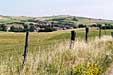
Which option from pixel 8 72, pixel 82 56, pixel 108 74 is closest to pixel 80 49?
pixel 82 56

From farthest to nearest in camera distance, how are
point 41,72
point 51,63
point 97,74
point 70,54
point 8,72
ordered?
point 70,54 → point 51,63 → point 97,74 → point 41,72 → point 8,72

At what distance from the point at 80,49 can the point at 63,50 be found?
4.52 ft

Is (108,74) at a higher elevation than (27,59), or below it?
below

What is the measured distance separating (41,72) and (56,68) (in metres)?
1.36

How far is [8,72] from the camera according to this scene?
29.6 ft

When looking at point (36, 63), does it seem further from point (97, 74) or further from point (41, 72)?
point (97, 74)

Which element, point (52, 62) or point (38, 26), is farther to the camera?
point (38, 26)

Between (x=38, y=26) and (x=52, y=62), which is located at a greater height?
(x=38, y=26)

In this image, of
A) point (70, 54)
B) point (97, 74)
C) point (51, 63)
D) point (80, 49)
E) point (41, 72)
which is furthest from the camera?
point (80, 49)

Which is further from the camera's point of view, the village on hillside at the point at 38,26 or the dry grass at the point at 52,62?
the village on hillside at the point at 38,26

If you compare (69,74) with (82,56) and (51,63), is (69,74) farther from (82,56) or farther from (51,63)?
(82,56)

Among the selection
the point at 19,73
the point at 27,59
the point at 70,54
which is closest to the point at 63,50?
the point at 70,54

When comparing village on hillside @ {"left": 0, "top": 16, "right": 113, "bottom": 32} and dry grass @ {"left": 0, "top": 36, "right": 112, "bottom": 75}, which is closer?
dry grass @ {"left": 0, "top": 36, "right": 112, "bottom": 75}

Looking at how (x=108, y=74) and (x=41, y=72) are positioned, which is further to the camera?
(x=108, y=74)
